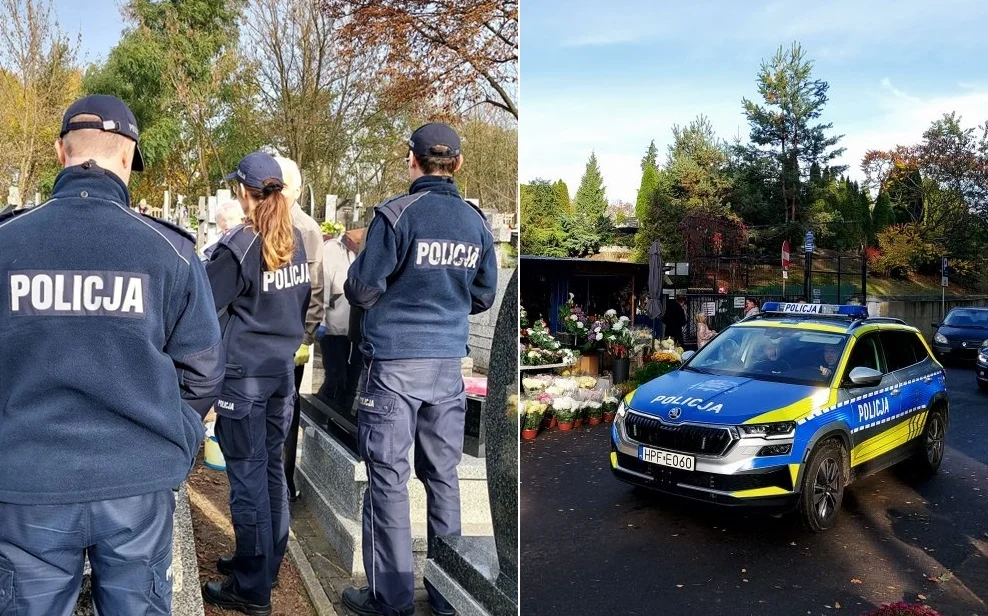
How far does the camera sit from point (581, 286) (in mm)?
16312

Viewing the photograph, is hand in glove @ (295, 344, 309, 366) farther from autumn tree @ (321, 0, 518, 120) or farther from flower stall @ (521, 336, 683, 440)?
flower stall @ (521, 336, 683, 440)

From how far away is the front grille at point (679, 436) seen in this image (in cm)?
578

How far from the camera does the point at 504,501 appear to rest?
2783mm

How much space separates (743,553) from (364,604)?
10.3 feet

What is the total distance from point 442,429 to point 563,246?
665 inches

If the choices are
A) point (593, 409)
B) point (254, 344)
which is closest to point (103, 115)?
point (254, 344)

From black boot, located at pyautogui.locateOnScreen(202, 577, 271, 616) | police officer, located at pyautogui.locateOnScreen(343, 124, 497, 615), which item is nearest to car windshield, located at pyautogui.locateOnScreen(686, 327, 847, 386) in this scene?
police officer, located at pyautogui.locateOnScreen(343, 124, 497, 615)

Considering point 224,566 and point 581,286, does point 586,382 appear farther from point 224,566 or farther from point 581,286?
point 224,566

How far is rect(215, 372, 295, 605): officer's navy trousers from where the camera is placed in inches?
133

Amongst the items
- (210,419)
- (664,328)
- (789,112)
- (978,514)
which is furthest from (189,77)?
(789,112)

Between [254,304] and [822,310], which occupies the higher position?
[254,304]

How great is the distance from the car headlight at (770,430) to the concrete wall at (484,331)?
2.91 metres

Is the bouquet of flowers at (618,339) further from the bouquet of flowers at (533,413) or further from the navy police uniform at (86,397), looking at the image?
the navy police uniform at (86,397)

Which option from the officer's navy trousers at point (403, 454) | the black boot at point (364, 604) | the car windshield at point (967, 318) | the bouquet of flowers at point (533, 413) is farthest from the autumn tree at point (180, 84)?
the car windshield at point (967, 318)
